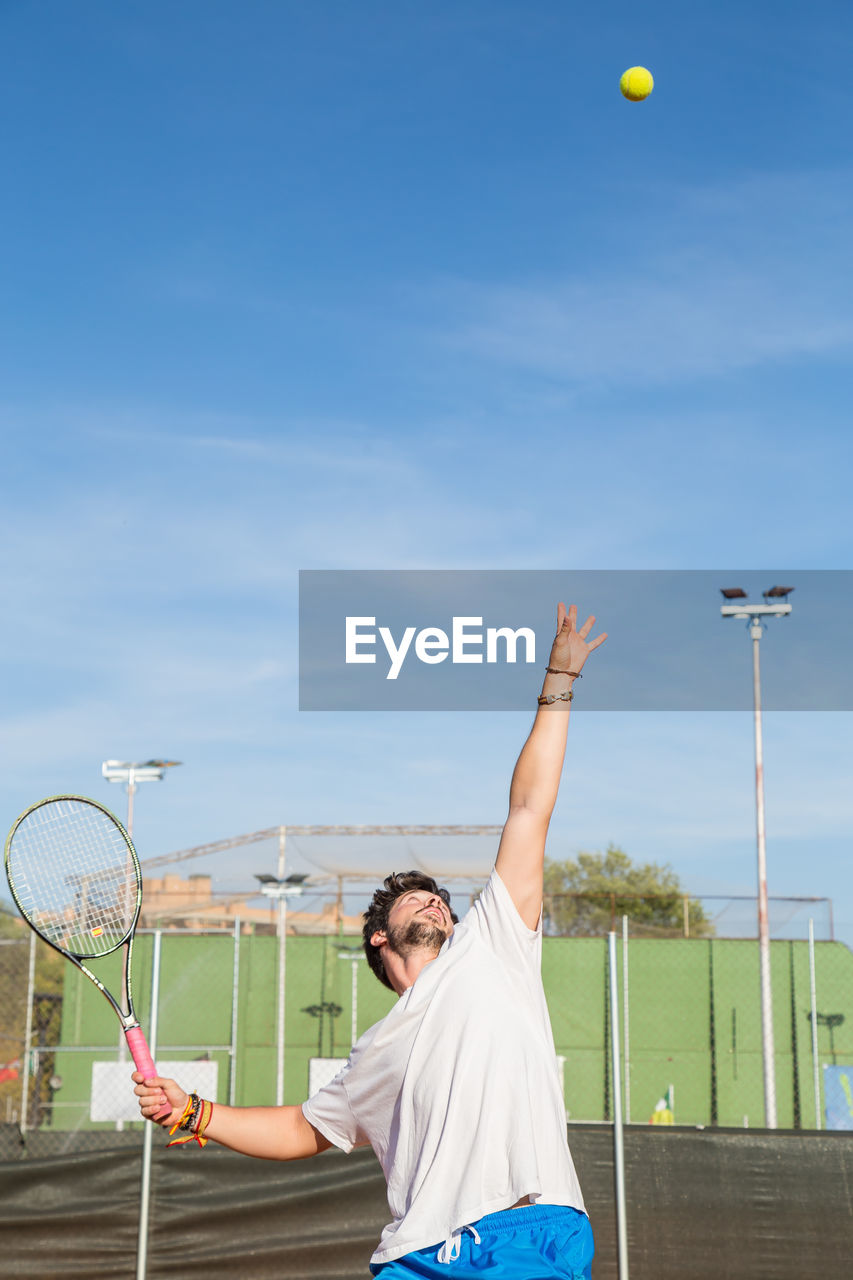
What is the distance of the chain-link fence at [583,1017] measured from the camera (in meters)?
17.8

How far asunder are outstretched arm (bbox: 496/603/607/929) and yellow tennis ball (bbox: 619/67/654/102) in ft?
19.2

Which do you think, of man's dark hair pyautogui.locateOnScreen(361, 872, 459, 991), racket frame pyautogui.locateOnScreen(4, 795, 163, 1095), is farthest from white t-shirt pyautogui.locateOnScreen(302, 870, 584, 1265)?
racket frame pyautogui.locateOnScreen(4, 795, 163, 1095)

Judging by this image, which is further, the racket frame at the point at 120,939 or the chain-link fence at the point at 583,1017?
the chain-link fence at the point at 583,1017

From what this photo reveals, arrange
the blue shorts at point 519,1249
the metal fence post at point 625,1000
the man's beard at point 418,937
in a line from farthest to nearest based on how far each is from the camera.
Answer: the metal fence post at point 625,1000
the man's beard at point 418,937
the blue shorts at point 519,1249

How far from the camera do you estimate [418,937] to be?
10.7 feet

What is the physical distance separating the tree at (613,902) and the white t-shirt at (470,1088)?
380 inches

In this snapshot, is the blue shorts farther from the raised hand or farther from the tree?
the tree

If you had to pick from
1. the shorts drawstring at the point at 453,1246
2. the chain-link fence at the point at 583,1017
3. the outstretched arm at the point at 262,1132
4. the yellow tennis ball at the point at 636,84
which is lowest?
the chain-link fence at the point at 583,1017

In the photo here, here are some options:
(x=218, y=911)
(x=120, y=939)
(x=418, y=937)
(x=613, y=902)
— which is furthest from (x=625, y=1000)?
(x=218, y=911)

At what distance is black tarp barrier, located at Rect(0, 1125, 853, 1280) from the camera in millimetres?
6477

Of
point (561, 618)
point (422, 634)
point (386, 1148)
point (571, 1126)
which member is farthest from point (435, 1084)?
point (422, 634)

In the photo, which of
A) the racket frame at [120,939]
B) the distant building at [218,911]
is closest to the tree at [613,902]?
the distant building at [218,911]

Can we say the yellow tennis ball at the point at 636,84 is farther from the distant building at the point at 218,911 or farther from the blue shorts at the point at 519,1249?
the distant building at the point at 218,911

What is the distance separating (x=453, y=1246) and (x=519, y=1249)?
148 mm
